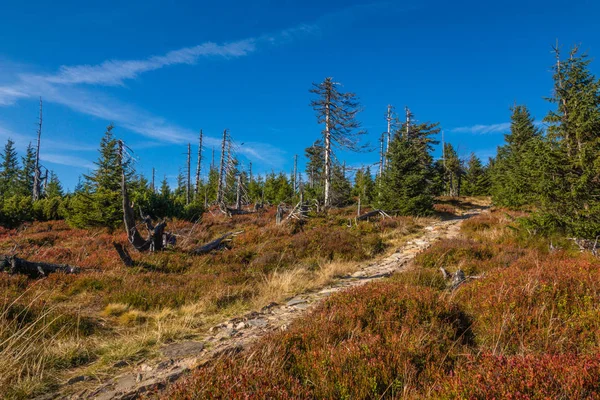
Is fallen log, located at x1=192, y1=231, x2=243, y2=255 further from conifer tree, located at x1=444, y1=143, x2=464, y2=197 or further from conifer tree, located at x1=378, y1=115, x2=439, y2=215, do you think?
conifer tree, located at x1=444, y1=143, x2=464, y2=197

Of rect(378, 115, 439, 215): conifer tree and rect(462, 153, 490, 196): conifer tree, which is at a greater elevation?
rect(462, 153, 490, 196): conifer tree

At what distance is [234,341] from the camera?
4480mm

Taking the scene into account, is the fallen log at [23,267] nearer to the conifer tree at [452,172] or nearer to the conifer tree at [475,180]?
the conifer tree at [452,172]

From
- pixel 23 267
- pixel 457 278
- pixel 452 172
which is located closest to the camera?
pixel 457 278

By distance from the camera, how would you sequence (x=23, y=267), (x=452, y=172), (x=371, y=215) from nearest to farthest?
1. (x=23, y=267)
2. (x=371, y=215)
3. (x=452, y=172)

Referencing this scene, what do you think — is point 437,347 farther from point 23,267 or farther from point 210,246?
point 210,246

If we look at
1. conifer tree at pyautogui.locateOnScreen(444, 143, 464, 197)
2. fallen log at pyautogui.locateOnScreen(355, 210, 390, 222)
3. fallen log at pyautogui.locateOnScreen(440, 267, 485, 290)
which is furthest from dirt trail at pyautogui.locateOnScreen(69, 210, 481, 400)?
conifer tree at pyautogui.locateOnScreen(444, 143, 464, 197)

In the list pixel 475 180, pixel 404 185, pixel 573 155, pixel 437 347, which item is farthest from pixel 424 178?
pixel 475 180

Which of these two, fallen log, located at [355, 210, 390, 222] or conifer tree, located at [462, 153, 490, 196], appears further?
conifer tree, located at [462, 153, 490, 196]

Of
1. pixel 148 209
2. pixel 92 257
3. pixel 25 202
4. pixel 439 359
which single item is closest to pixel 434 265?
pixel 439 359

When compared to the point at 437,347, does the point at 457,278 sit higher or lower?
higher

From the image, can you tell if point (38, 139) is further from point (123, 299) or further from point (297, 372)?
point (297, 372)

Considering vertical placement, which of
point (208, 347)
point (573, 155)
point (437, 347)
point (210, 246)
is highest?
point (573, 155)

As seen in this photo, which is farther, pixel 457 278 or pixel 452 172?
pixel 452 172
